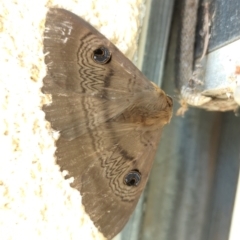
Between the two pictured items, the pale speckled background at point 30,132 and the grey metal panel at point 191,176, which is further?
the grey metal panel at point 191,176

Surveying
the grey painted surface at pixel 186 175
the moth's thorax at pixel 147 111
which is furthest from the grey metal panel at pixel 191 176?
the moth's thorax at pixel 147 111

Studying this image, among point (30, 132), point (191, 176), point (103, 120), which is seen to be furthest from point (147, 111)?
point (191, 176)

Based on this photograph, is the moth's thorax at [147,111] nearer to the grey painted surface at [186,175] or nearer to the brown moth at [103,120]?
the brown moth at [103,120]

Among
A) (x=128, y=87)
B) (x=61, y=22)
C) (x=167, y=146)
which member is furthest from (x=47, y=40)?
(x=167, y=146)

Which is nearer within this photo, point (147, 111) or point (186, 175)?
point (147, 111)

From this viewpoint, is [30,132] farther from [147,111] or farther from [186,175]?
[186,175]

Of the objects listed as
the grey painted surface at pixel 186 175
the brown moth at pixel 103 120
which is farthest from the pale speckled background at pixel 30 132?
the grey painted surface at pixel 186 175

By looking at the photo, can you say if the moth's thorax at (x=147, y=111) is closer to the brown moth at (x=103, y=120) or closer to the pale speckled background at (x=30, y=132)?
the brown moth at (x=103, y=120)
